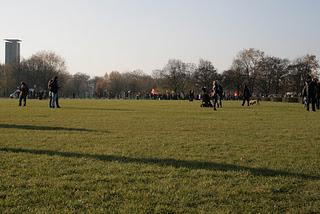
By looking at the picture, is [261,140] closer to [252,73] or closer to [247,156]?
[247,156]

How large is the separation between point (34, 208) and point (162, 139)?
7.45 metres

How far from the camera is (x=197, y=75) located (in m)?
126

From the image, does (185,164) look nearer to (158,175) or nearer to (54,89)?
(158,175)

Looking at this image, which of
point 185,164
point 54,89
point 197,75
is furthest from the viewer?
point 197,75

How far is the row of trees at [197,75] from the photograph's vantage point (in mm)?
110312

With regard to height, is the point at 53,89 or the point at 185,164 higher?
the point at 53,89

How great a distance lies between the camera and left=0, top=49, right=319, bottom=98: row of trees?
110312mm

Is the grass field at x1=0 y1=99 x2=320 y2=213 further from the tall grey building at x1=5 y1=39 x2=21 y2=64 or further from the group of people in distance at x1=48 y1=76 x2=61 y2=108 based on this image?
the tall grey building at x1=5 y1=39 x2=21 y2=64

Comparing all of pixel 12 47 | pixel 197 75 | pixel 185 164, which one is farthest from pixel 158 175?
pixel 12 47

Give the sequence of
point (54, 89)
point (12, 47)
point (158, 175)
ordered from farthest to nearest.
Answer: point (12, 47)
point (54, 89)
point (158, 175)

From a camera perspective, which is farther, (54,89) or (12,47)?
(12,47)

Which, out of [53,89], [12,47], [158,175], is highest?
[12,47]

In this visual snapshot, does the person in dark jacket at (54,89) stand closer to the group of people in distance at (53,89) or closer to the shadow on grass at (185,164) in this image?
the group of people in distance at (53,89)

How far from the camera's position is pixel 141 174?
8.02 m
